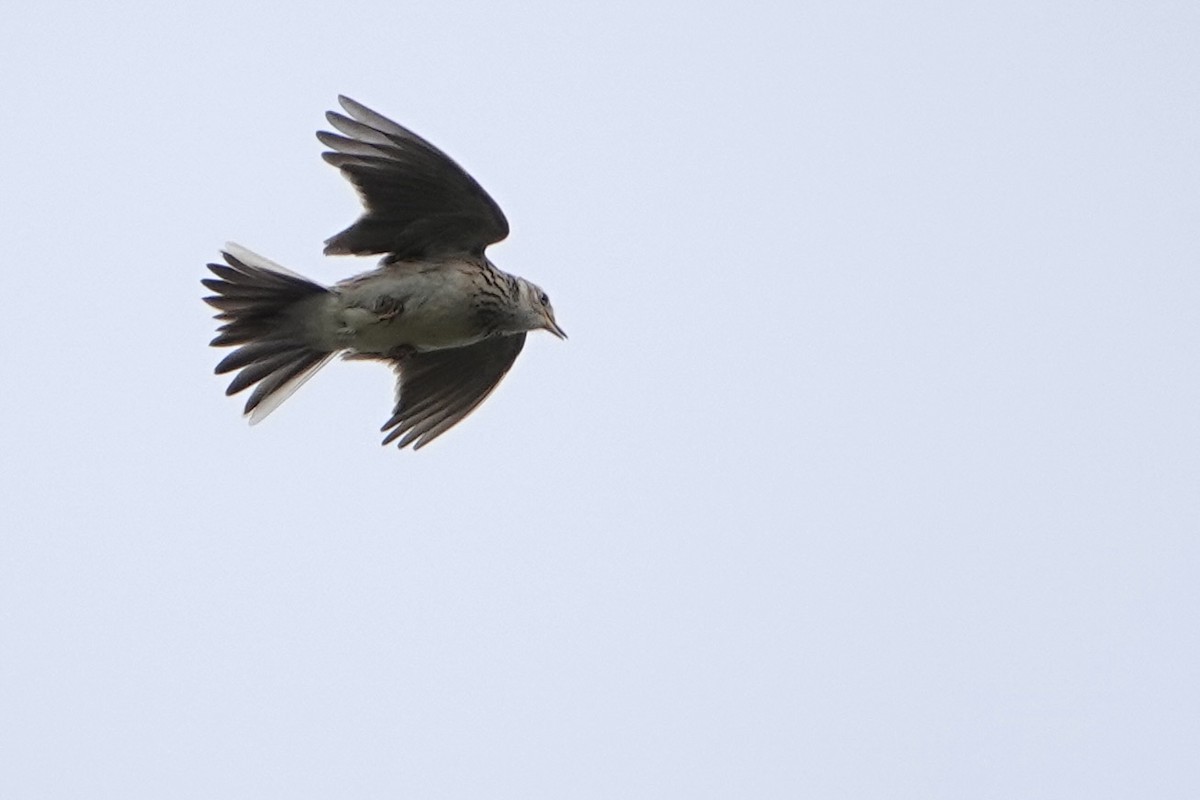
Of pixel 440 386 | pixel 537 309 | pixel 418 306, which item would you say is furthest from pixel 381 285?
pixel 440 386

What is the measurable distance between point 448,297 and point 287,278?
0.80 metres

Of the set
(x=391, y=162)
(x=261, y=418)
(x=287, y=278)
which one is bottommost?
(x=261, y=418)

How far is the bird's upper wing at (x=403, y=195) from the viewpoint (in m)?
8.77

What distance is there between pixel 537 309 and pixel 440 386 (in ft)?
2.63

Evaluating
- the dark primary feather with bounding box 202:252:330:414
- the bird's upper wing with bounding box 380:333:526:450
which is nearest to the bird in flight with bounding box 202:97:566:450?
the dark primary feather with bounding box 202:252:330:414

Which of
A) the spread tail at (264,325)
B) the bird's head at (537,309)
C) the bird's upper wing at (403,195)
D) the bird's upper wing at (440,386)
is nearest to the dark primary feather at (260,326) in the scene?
the spread tail at (264,325)

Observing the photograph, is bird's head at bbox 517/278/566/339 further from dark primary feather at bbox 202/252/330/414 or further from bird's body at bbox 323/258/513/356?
dark primary feather at bbox 202/252/330/414

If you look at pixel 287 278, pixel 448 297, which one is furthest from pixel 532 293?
pixel 287 278

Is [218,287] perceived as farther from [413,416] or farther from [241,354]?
[413,416]

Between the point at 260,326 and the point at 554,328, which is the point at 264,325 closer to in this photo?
the point at 260,326

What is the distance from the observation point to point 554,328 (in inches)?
383

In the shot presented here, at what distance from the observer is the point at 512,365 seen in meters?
10.1

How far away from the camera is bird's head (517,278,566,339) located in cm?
952

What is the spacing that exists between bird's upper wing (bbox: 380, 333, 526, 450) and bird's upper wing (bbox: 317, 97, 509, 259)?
2.70ft
